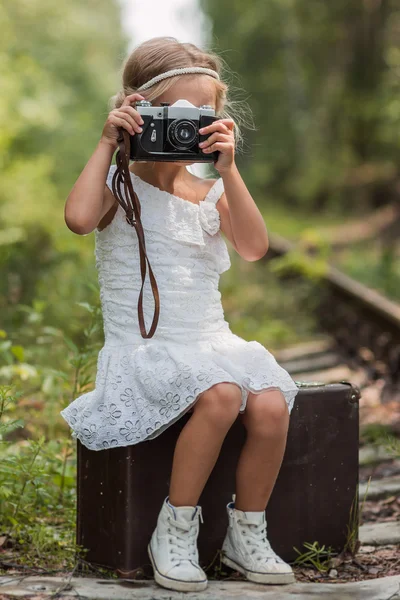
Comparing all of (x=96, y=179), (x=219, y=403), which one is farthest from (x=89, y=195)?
(x=219, y=403)

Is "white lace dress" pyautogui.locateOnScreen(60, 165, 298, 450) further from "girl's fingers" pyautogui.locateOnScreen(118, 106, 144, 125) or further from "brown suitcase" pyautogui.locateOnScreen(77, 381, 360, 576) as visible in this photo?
"girl's fingers" pyautogui.locateOnScreen(118, 106, 144, 125)

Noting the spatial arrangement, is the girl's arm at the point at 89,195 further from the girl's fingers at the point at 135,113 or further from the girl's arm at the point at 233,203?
the girl's arm at the point at 233,203

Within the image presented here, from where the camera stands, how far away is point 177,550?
219cm

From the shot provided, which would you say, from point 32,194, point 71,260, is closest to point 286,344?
point 71,260

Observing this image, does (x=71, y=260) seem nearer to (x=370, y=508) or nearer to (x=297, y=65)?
(x=370, y=508)

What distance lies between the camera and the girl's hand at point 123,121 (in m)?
2.35

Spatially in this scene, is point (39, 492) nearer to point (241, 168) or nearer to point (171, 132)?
point (171, 132)

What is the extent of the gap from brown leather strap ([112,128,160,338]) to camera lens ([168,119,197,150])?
141 mm

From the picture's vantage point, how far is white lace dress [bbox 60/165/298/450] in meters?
2.23

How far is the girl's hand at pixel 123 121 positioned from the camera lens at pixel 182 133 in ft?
0.31

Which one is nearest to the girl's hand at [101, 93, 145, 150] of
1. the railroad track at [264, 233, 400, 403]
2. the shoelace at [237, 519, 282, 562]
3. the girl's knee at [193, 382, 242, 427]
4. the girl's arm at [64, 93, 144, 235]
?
the girl's arm at [64, 93, 144, 235]

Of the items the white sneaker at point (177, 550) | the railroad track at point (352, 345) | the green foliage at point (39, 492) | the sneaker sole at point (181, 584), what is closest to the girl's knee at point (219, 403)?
the white sneaker at point (177, 550)

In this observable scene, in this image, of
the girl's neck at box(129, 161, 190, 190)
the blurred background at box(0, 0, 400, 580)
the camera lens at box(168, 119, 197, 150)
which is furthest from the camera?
the blurred background at box(0, 0, 400, 580)

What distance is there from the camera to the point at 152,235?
2.51 metres
